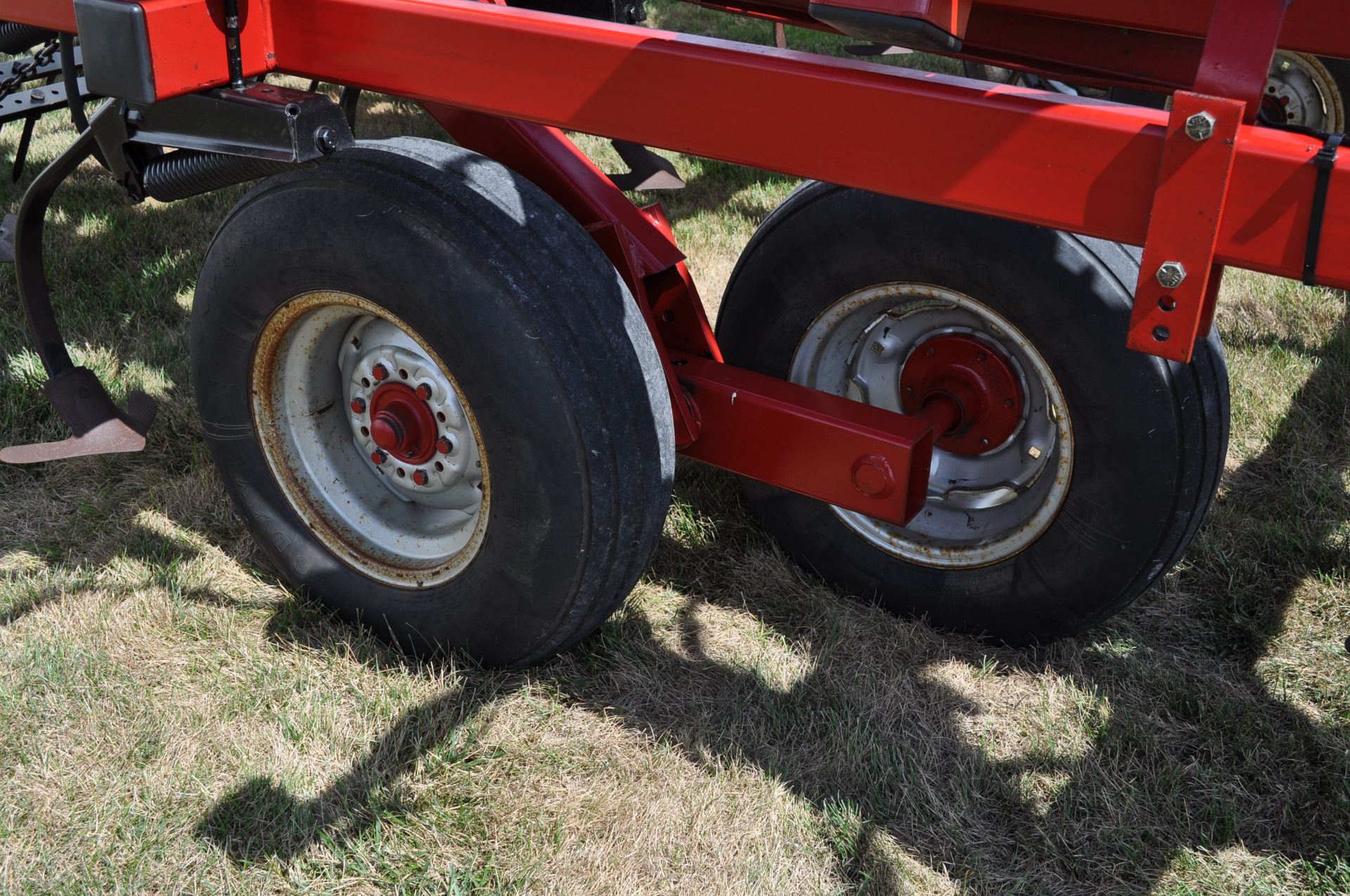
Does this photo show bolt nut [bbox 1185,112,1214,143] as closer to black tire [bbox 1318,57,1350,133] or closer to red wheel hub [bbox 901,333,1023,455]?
red wheel hub [bbox 901,333,1023,455]

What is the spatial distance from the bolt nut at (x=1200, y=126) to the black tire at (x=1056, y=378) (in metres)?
0.84

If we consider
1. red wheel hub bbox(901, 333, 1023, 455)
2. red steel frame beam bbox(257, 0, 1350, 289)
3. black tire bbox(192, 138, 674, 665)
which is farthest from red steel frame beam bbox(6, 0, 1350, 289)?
red wheel hub bbox(901, 333, 1023, 455)

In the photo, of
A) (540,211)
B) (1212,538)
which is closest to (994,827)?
(1212,538)

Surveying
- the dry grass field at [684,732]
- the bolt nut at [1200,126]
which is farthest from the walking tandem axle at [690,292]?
the dry grass field at [684,732]

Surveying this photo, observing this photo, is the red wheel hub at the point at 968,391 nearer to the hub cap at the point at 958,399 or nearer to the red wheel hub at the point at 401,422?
the hub cap at the point at 958,399

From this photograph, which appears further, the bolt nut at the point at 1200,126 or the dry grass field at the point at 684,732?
the dry grass field at the point at 684,732

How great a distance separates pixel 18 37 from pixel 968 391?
3543mm

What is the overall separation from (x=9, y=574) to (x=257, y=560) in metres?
0.55

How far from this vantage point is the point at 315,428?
7.97 feet

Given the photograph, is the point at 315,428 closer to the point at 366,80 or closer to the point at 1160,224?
the point at 366,80

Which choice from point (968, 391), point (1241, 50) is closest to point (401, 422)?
point (968, 391)

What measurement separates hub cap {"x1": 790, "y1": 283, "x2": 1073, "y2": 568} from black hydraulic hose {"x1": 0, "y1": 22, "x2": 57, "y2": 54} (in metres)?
3.11

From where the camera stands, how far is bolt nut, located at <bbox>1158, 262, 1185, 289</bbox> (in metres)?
1.37

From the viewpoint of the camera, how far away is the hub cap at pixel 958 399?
2.35 metres
